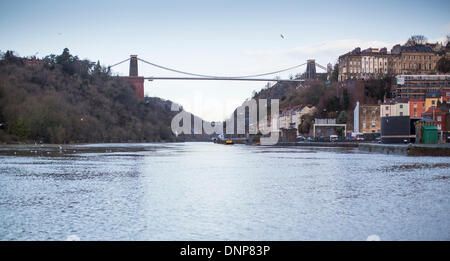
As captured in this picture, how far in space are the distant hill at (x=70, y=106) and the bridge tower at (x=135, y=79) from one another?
3.61 meters

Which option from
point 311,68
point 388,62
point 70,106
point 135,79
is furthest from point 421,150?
point 311,68

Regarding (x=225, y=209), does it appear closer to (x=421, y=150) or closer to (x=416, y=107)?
(x=421, y=150)

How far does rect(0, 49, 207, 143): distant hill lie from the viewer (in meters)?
56.4

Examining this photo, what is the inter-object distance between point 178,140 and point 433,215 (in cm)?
11021

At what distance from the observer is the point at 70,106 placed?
251ft

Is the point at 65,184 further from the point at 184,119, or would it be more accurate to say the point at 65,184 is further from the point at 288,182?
the point at 184,119

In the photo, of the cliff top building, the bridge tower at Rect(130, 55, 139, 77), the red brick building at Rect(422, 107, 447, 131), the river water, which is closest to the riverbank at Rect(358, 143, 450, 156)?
the river water

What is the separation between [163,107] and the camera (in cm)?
12862

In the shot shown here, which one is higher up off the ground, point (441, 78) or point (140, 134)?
point (441, 78)

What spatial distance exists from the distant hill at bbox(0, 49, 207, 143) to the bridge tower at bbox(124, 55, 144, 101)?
3612 mm

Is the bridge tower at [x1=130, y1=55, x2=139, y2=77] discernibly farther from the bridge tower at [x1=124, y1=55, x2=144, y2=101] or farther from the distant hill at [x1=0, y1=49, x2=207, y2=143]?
the distant hill at [x1=0, y1=49, x2=207, y2=143]

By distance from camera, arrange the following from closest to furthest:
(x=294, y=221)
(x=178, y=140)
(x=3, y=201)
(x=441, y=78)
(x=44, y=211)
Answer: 1. (x=294, y=221)
2. (x=44, y=211)
3. (x=3, y=201)
4. (x=441, y=78)
5. (x=178, y=140)
